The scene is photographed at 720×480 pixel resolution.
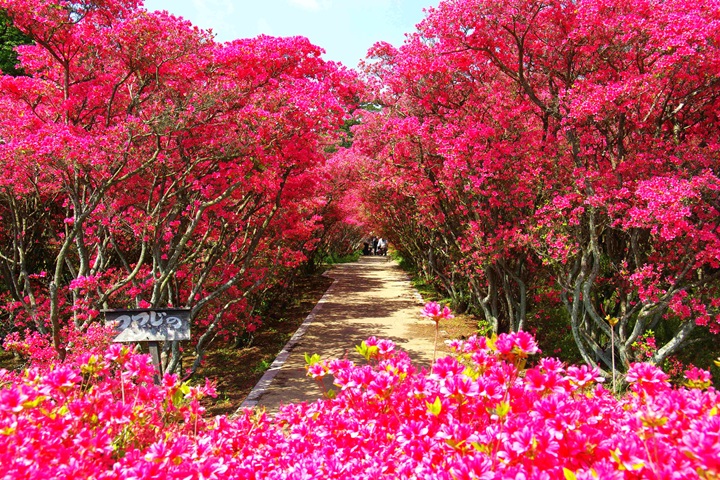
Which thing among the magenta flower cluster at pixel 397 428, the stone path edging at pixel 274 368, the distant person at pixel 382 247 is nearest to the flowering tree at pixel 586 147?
the magenta flower cluster at pixel 397 428

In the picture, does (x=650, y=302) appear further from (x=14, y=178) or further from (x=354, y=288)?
(x=354, y=288)

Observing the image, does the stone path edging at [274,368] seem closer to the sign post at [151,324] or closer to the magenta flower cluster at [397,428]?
the sign post at [151,324]

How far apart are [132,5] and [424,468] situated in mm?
5522

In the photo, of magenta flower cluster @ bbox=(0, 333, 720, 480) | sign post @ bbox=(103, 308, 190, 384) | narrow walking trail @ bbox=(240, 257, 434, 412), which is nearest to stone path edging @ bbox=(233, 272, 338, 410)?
narrow walking trail @ bbox=(240, 257, 434, 412)

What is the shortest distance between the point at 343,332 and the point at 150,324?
4989 mm

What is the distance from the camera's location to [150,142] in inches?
197

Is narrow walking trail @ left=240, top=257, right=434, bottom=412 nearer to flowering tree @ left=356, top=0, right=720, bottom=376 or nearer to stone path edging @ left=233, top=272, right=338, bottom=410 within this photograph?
stone path edging @ left=233, top=272, right=338, bottom=410

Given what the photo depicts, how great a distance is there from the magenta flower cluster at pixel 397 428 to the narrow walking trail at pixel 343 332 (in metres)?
3.05

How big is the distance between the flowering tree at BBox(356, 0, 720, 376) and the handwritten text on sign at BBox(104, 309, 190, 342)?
3.31m

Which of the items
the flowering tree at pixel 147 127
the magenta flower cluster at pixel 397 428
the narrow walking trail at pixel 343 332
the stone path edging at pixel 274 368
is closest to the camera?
the magenta flower cluster at pixel 397 428

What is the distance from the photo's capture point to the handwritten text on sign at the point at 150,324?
12.7 feet

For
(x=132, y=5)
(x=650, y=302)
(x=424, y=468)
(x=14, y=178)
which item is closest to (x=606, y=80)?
(x=650, y=302)

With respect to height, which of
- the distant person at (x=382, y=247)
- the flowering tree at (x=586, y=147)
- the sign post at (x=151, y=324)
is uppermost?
the flowering tree at (x=586, y=147)

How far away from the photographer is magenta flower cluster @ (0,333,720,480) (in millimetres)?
1340
